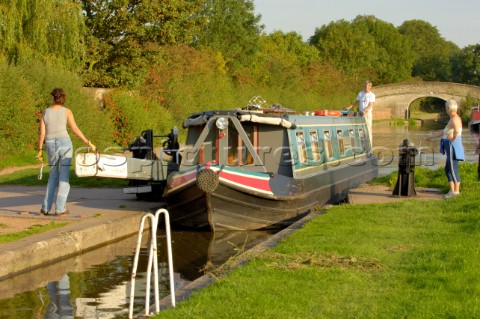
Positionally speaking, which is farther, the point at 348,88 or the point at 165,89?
the point at 348,88

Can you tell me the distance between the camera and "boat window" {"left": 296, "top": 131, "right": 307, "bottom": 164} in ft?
46.8

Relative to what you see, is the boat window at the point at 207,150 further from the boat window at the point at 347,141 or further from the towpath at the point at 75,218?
the boat window at the point at 347,141

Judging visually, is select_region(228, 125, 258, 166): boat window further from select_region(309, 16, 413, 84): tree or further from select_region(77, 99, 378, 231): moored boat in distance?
select_region(309, 16, 413, 84): tree

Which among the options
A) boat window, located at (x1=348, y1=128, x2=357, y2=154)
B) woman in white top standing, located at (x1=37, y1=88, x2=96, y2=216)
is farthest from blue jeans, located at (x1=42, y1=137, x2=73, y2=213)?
boat window, located at (x1=348, y1=128, x2=357, y2=154)

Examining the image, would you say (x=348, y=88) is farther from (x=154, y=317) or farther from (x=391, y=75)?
(x=154, y=317)

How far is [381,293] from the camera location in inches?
267

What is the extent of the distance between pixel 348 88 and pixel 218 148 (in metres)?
66.3

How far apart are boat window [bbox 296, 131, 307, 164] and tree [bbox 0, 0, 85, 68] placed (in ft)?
41.9

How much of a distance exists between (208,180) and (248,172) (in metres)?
0.96

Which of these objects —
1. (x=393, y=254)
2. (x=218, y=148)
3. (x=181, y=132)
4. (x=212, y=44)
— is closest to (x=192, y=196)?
(x=218, y=148)

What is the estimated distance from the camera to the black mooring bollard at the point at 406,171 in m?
13.7

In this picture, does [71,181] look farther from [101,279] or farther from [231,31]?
[231,31]

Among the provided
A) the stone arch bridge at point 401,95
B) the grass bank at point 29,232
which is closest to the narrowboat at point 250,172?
the grass bank at point 29,232

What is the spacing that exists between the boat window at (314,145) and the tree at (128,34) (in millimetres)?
17537
